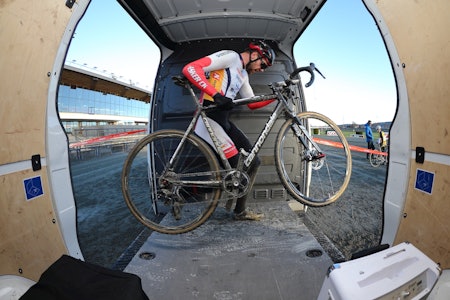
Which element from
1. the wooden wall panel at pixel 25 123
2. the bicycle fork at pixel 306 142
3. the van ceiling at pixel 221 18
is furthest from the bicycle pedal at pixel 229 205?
the van ceiling at pixel 221 18

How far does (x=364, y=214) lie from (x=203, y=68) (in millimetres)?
4520

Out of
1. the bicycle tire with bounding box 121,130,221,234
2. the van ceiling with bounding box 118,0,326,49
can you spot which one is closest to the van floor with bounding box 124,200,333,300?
the bicycle tire with bounding box 121,130,221,234

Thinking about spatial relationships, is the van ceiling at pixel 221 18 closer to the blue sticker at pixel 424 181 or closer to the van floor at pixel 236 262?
the blue sticker at pixel 424 181

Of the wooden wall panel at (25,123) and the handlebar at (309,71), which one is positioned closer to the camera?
the wooden wall panel at (25,123)

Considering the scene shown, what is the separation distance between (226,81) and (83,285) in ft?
7.85

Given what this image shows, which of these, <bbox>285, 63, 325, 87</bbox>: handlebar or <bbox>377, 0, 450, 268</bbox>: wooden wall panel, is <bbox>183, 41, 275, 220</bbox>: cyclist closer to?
<bbox>285, 63, 325, 87</bbox>: handlebar

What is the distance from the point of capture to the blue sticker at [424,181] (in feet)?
4.10

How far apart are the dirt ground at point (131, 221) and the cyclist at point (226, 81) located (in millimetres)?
1540

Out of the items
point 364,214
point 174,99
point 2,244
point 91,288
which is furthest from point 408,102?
point 364,214

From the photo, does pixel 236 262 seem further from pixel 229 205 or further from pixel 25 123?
pixel 25 123

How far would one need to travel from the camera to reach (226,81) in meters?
2.71

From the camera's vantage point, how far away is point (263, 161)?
11.5ft

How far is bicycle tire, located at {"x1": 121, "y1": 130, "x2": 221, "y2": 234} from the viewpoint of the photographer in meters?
2.45

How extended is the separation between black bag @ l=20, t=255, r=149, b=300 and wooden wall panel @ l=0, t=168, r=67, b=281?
1.19 feet
